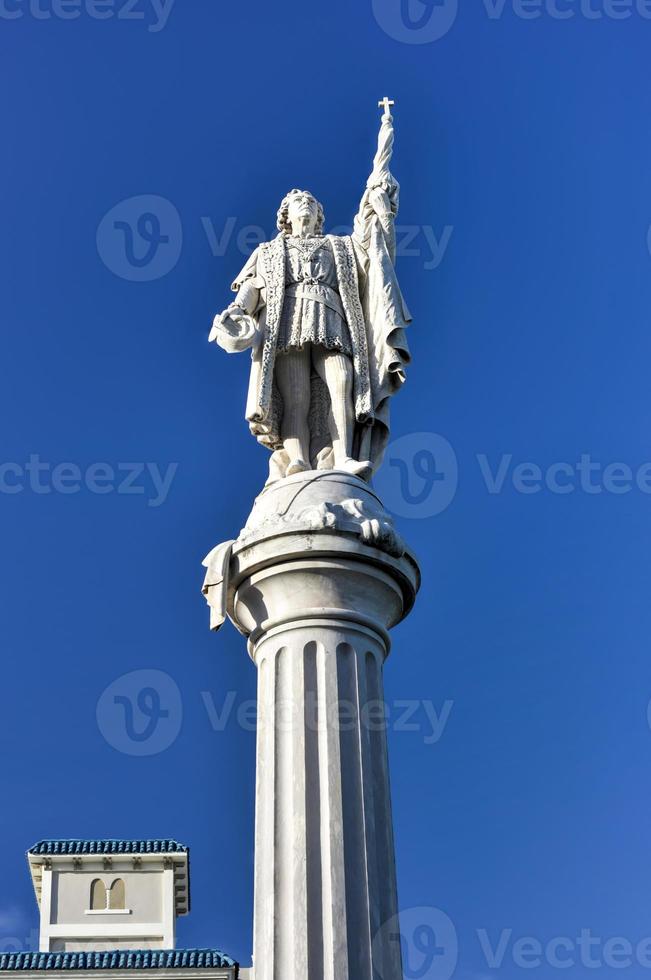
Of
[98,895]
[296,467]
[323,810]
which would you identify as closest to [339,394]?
[296,467]

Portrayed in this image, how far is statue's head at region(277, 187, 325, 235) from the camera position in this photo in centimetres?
1447

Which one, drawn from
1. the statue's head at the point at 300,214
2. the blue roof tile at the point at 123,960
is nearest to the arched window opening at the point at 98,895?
the blue roof tile at the point at 123,960

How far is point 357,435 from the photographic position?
13461 mm

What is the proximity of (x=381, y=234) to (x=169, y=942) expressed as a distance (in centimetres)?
3137

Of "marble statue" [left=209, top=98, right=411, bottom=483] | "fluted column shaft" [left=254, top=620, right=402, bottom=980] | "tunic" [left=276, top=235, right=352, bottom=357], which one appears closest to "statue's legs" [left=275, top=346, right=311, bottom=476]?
"marble statue" [left=209, top=98, right=411, bottom=483]

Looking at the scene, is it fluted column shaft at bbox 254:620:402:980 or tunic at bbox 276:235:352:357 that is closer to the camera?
fluted column shaft at bbox 254:620:402:980

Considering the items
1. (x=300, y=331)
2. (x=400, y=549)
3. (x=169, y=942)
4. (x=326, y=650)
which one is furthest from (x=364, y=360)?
(x=169, y=942)

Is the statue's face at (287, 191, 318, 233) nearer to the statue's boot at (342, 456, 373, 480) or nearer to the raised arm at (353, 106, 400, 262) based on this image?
the raised arm at (353, 106, 400, 262)

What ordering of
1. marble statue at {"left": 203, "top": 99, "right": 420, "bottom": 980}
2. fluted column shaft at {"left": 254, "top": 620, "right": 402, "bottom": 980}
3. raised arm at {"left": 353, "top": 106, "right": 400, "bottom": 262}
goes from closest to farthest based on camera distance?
1. fluted column shaft at {"left": 254, "top": 620, "right": 402, "bottom": 980}
2. marble statue at {"left": 203, "top": 99, "right": 420, "bottom": 980}
3. raised arm at {"left": 353, "top": 106, "right": 400, "bottom": 262}

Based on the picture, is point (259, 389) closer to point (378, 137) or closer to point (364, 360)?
point (364, 360)

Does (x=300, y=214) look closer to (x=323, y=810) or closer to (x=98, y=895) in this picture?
(x=323, y=810)

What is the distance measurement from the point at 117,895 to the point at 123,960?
164 inches

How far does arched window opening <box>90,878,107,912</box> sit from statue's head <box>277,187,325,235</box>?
31.3 meters

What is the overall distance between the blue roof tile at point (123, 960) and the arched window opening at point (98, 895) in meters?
3.29
